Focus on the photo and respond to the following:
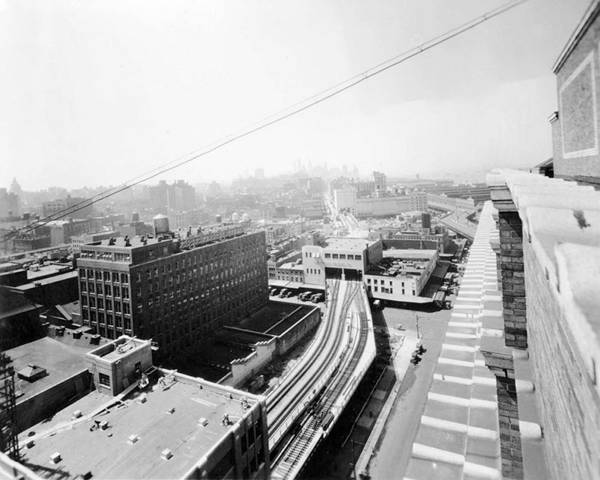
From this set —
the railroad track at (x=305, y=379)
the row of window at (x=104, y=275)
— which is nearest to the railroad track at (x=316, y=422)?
the railroad track at (x=305, y=379)

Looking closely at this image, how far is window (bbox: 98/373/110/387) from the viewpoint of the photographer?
888 inches

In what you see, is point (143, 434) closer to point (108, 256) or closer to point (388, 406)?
point (388, 406)

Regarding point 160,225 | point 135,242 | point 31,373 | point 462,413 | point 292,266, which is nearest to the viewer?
point 462,413

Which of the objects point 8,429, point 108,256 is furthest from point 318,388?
point 108,256

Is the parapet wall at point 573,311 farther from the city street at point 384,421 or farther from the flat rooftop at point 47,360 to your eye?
the flat rooftop at point 47,360

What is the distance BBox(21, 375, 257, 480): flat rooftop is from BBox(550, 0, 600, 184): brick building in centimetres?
1761

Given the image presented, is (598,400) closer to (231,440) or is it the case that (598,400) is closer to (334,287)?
(231,440)

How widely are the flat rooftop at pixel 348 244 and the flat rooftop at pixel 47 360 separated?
41.7 m

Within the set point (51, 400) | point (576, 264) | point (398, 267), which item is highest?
point (576, 264)

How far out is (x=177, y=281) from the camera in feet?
146

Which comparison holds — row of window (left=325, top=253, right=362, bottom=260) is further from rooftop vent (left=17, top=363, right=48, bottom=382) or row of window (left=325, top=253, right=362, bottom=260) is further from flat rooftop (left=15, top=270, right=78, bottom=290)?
rooftop vent (left=17, top=363, right=48, bottom=382)

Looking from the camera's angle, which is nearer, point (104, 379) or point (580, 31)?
point (580, 31)

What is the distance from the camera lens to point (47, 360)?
30984 millimetres

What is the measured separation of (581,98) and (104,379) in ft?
88.9
